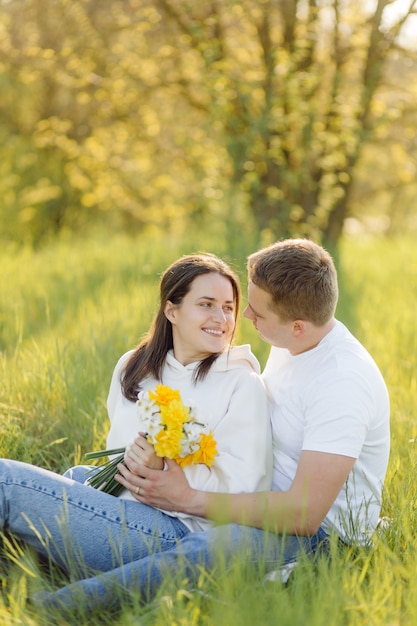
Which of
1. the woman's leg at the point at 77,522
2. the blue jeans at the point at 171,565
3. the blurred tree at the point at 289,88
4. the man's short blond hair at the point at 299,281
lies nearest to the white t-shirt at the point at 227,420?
the woman's leg at the point at 77,522

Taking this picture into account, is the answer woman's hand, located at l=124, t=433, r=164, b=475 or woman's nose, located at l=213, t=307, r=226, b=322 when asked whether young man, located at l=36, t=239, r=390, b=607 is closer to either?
woman's hand, located at l=124, t=433, r=164, b=475

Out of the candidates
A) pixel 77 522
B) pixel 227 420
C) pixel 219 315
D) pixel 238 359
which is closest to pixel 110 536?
pixel 77 522

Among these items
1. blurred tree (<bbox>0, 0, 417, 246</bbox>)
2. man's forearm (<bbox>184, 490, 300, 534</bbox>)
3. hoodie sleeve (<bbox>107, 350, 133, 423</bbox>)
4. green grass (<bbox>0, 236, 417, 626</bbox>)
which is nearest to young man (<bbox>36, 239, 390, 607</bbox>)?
man's forearm (<bbox>184, 490, 300, 534</bbox>)

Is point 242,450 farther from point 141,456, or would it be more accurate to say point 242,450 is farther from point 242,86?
point 242,86

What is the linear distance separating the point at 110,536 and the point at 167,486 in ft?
0.81

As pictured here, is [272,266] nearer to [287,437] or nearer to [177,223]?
[287,437]

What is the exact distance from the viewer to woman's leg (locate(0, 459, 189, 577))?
2.75 meters

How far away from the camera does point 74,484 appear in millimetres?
2873

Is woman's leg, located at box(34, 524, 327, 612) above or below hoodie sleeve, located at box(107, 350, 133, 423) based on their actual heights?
below

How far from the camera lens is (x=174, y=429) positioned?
2.61 m

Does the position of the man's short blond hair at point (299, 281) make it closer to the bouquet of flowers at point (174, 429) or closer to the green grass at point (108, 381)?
the bouquet of flowers at point (174, 429)

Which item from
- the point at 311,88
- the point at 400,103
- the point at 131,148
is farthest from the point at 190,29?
the point at 131,148

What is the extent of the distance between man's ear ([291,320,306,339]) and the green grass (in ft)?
2.29

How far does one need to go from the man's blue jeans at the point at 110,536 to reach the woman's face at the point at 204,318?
2.10 ft
